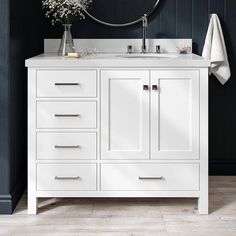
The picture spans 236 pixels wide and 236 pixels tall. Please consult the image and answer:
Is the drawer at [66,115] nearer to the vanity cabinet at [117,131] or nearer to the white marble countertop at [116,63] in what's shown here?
the vanity cabinet at [117,131]

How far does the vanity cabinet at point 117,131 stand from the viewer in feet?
9.96

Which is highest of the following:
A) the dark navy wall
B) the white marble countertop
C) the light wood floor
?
the dark navy wall

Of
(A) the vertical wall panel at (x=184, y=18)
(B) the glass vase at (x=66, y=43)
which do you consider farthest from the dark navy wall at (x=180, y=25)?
(B) the glass vase at (x=66, y=43)

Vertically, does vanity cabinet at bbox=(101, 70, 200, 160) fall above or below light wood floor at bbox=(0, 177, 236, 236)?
above

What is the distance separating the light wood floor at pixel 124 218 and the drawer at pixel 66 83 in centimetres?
63

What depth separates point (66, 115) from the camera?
9.97 feet

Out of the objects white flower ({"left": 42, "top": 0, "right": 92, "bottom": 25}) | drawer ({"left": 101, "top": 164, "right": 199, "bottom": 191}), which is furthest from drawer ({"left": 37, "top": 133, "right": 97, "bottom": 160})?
white flower ({"left": 42, "top": 0, "right": 92, "bottom": 25})

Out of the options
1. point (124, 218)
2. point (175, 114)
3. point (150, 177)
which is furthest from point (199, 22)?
point (124, 218)

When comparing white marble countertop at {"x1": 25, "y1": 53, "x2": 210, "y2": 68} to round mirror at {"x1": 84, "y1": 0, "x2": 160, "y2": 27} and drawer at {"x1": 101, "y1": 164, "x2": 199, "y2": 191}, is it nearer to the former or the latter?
drawer at {"x1": 101, "y1": 164, "x2": 199, "y2": 191}

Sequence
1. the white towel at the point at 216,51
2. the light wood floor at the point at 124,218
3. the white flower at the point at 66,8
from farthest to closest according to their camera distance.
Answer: the white towel at the point at 216,51, the white flower at the point at 66,8, the light wood floor at the point at 124,218

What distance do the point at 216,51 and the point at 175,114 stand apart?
0.85 m

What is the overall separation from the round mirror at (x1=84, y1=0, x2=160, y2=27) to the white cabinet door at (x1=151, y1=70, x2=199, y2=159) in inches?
34.7

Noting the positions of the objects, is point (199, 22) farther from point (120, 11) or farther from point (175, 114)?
point (175, 114)

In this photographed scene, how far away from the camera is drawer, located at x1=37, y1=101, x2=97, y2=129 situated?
304 cm
